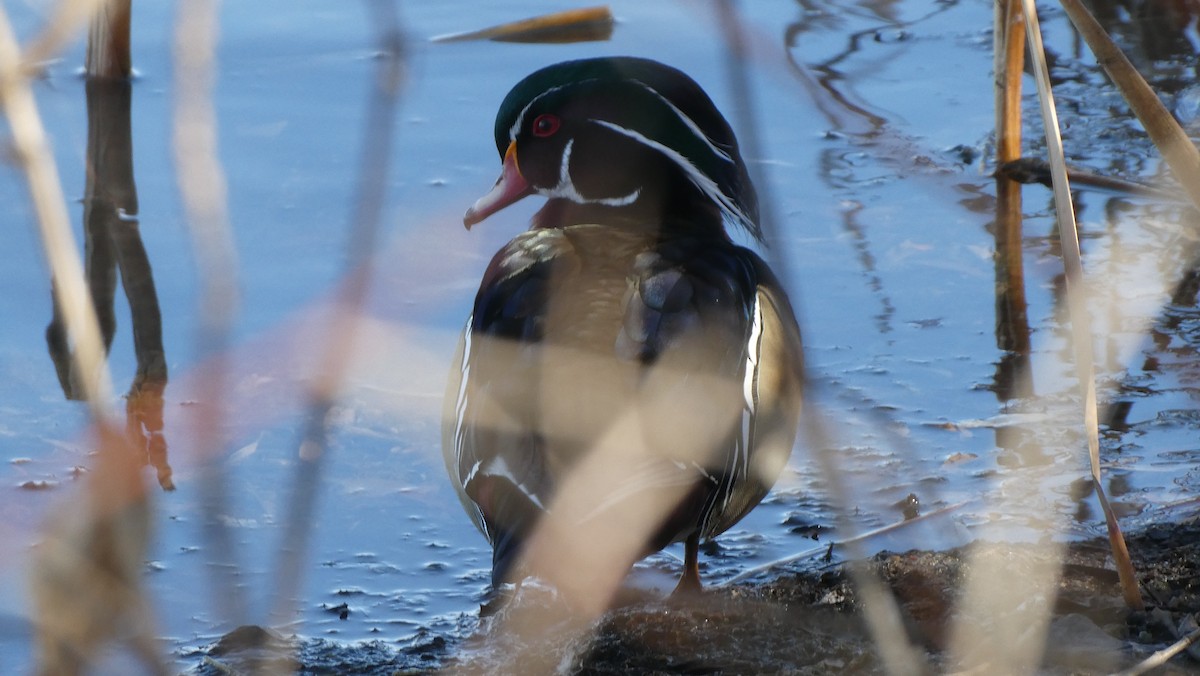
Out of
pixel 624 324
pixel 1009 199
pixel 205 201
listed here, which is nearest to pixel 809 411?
pixel 205 201

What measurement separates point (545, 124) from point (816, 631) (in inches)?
65.5

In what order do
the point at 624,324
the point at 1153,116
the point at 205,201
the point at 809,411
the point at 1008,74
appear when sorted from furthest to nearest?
the point at 1008,74, the point at 624,324, the point at 1153,116, the point at 809,411, the point at 205,201

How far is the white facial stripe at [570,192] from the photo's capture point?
411 centimetres

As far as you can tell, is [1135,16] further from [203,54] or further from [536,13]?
[203,54]

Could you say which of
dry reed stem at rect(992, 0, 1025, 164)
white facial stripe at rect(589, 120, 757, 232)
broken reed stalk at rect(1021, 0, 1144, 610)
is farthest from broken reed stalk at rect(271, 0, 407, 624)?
dry reed stem at rect(992, 0, 1025, 164)

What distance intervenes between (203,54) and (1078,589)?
221 centimetres

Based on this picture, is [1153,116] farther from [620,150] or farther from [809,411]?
[620,150]

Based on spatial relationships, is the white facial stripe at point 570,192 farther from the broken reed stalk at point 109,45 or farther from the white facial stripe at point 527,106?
the broken reed stalk at point 109,45

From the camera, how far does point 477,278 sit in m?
5.28

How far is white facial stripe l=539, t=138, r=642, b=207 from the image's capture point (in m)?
4.11

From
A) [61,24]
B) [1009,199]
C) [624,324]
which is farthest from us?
[1009,199]

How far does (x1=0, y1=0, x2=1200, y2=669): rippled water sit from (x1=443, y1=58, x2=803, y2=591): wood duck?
26 cm

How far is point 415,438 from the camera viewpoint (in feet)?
14.5

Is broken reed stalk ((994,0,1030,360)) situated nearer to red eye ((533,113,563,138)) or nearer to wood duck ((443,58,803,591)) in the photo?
wood duck ((443,58,803,591))
